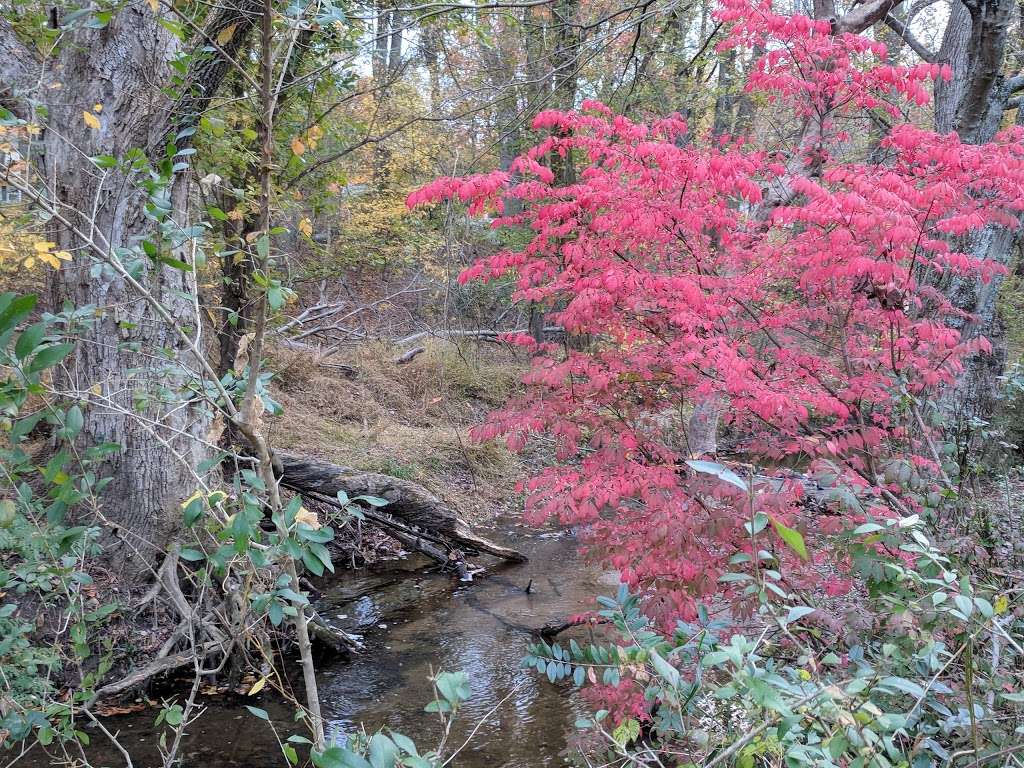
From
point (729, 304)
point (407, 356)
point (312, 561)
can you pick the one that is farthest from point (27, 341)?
point (407, 356)

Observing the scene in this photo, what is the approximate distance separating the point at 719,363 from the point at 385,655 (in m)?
3.10

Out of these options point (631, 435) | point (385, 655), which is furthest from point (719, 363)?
point (385, 655)

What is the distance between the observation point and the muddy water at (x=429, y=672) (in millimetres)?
3764

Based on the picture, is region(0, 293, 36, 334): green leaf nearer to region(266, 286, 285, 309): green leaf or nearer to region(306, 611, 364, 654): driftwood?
region(266, 286, 285, 309): green leaf

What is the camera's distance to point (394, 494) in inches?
239

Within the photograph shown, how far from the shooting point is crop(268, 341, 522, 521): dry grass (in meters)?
8.02

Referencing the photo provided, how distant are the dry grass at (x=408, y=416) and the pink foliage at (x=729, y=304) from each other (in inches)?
156

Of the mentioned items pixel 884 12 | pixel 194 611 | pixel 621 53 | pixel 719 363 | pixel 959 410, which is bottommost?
pixel 194 611

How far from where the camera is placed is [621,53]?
10617 mm

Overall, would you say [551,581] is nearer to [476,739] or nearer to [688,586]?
[476,739]

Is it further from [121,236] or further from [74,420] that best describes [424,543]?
[74,420]

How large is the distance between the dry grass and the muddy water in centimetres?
162

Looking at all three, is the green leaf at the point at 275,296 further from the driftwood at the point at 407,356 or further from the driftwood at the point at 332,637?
the driftwood at the point at 407,356

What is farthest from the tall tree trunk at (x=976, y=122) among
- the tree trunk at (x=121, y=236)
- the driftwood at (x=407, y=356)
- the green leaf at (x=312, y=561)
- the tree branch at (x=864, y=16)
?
the driftwood at (x=407, y=356)
